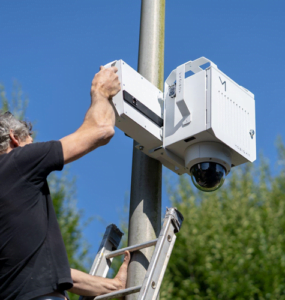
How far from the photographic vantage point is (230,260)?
1369 centimetres

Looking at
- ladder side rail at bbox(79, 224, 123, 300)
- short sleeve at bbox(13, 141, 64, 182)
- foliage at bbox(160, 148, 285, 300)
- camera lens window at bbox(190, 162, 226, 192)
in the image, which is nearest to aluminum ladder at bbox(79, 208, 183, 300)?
ladder side rail at bbox(79, 224, 123, 300)

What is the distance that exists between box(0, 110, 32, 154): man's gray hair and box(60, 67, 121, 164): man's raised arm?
0.30m

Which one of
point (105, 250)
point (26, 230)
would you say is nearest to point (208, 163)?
point (105, 250)

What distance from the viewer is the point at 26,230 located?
2203 mm

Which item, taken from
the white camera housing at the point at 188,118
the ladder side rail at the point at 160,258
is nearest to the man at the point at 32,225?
the ladder side rail at the point at 160,258

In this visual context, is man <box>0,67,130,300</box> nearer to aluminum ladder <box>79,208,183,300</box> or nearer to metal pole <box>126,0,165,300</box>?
aluminum ladder <box>79,208,183,300</box>

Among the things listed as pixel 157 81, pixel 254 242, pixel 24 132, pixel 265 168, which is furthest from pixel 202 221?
pixel 24 132

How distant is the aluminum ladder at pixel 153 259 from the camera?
2736 mm

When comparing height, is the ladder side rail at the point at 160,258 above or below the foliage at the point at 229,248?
below

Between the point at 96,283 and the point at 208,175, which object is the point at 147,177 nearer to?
the point at 208,175

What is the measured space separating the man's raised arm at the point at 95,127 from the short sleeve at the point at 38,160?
0.14 ft

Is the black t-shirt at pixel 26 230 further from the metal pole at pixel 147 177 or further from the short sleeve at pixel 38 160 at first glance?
the metal pole at pixel 147 177

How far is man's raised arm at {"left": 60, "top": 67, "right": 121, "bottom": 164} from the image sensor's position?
228cm

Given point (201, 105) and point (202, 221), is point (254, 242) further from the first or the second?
point (201, 105)
